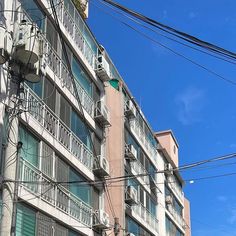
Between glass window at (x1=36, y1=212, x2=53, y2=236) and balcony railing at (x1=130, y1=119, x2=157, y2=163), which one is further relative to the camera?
balcony railing at (x1=130, y1=119, x2=157, y2=163)

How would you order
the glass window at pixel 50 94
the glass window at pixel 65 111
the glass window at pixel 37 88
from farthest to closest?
the glass window at pixel 65 111 → the glass window at pixel 50 94 → the glass window at pixel 37 88

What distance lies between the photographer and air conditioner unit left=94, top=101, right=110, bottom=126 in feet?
77.5

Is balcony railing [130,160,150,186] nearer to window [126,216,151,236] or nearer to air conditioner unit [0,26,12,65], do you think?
window [126,216,151,236]

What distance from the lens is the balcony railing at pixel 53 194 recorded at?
1658cm

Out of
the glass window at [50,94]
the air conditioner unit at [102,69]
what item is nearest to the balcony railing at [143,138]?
the air conditioner unit at [102,69]

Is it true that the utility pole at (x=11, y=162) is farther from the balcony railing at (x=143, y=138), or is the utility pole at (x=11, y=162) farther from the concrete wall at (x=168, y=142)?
the concrete wall at (x=168, y=142)

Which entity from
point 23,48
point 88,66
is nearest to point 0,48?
point 23,48

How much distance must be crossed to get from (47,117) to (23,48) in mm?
3958

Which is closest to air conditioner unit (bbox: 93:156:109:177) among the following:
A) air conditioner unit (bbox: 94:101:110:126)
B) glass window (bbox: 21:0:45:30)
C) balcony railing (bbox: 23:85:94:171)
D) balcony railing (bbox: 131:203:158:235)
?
balcony railing (bbox: 23:85:94:171)

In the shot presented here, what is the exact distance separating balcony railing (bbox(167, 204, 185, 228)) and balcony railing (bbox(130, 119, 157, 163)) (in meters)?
3.78

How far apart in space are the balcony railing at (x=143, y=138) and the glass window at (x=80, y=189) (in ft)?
26.2

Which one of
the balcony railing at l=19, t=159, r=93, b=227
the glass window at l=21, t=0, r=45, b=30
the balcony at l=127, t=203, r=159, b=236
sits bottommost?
the balcony railing at l=19, t=159, r=93, b=227

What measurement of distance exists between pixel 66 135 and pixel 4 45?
6.36 metres

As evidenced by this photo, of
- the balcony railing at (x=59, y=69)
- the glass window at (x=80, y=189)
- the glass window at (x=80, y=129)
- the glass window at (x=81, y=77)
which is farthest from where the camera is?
the glass window at (x=81, y=77)
